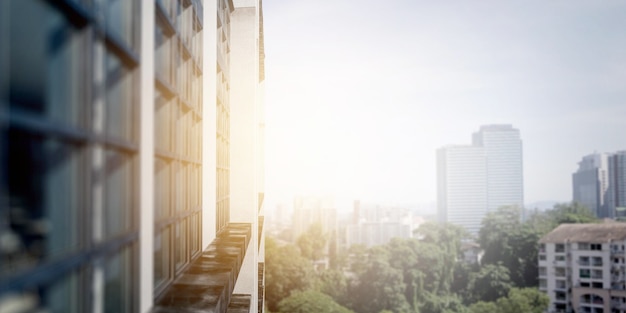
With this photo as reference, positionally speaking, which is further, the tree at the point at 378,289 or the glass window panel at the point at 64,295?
the tree at the point at 378,289

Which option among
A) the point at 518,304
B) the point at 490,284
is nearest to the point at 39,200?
the point at 518,304

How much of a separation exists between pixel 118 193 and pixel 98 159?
39 centimetres

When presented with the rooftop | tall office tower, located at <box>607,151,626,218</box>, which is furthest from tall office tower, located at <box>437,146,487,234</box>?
the rooftop

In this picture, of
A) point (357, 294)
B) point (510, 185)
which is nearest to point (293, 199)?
point (357, 294)

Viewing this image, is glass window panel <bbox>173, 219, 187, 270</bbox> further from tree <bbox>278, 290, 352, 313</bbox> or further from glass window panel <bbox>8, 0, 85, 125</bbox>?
tree <bbox>278, 290, 352, 313</bbox>

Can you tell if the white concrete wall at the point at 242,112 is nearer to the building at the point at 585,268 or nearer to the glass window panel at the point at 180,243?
the glass window panel at the point at 180,243

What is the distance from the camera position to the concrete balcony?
10.4 feet

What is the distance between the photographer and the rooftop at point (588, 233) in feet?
105

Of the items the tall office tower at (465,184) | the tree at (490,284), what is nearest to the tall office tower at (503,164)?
the tall office tower at (465,184)

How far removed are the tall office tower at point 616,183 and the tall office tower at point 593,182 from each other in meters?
2.30

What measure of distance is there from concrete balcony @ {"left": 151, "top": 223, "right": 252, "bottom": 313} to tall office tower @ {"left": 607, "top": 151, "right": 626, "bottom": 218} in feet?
245

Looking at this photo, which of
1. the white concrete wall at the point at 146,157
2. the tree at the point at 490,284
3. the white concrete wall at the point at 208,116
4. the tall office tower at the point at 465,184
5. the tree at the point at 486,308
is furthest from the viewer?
the tall office tower at the point at 465,184

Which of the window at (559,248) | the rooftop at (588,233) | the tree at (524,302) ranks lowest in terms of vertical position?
the tree at (524,302)

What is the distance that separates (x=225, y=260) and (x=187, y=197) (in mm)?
Result: 900
